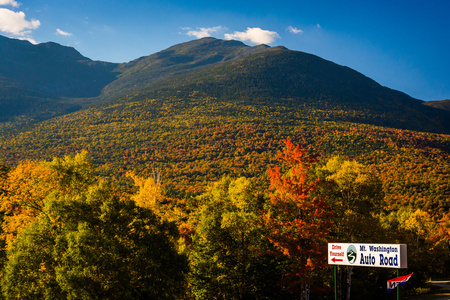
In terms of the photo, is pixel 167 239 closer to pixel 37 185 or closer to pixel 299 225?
pixel 299 225

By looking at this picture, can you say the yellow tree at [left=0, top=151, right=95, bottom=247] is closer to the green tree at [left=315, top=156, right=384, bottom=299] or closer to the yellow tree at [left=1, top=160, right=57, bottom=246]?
the yellow tree at [left=1, top=160, right=57, bottom=246]

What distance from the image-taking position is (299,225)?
27.9 m

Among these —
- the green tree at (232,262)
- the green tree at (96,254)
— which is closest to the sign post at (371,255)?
the green tree at (232,262)

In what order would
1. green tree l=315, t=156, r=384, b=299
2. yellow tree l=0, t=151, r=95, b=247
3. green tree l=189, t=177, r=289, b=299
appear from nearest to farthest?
green tree l=189, t=177, r=289, b=299
green tree l=315, t=156, r=384, b=299
yellow tree l=0, t=151, r=95, b=247

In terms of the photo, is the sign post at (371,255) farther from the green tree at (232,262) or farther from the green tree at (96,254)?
the green tree at (96,254)

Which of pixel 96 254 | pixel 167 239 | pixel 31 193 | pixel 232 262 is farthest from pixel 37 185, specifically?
pixel 232 262

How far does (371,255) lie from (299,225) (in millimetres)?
11317

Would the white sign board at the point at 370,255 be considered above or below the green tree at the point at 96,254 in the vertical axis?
above

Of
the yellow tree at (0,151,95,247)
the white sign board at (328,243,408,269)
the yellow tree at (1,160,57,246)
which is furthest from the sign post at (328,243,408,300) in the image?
the yellow tree at (1,160,57,246)

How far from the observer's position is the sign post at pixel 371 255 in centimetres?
1574

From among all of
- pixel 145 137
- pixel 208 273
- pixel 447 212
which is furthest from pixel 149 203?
pixel 145 137

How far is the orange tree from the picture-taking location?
2762 centimetres

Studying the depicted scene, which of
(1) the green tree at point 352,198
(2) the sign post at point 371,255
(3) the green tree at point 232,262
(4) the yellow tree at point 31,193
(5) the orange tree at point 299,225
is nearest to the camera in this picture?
(2) the sign post at point 371,255

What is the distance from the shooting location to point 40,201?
32.4 m
